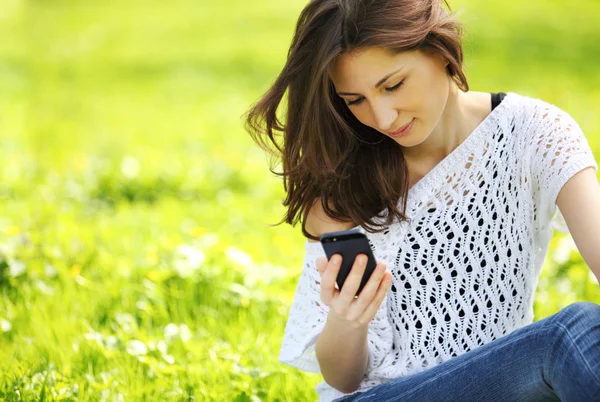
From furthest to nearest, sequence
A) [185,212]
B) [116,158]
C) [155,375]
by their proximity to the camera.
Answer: [116,158] < [185,212] < [155,375]

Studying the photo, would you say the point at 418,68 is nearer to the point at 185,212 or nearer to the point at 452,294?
the point at 452,294

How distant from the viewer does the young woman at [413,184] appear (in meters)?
2.33

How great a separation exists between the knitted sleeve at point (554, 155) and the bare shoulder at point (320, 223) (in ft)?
1.95

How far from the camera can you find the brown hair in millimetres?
2311

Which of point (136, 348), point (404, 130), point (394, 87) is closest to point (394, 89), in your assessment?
point (394, 87)

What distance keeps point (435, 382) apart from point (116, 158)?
4688 mm

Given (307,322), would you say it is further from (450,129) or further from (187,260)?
(187,260)

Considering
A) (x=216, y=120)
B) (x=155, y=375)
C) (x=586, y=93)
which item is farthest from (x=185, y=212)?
(x=586, y=93)

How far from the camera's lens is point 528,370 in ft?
7.13

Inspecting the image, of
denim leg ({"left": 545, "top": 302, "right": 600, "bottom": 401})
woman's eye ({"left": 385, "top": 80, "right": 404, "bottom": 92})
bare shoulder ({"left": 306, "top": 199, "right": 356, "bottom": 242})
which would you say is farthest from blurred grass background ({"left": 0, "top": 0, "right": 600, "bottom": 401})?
denim leg ({"left": 545, "top": 302, "right": 600, "bottom": 401})

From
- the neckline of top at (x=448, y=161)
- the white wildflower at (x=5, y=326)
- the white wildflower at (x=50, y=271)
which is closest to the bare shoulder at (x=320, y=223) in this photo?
the neckline of top at (x=448, y=161)

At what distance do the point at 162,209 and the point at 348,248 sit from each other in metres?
3.37

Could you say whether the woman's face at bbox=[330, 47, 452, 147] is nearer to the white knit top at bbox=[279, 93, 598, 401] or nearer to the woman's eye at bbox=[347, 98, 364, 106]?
the woman's eye at bbox=[347, 98, 364, 106]

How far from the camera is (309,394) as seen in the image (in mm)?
3057
